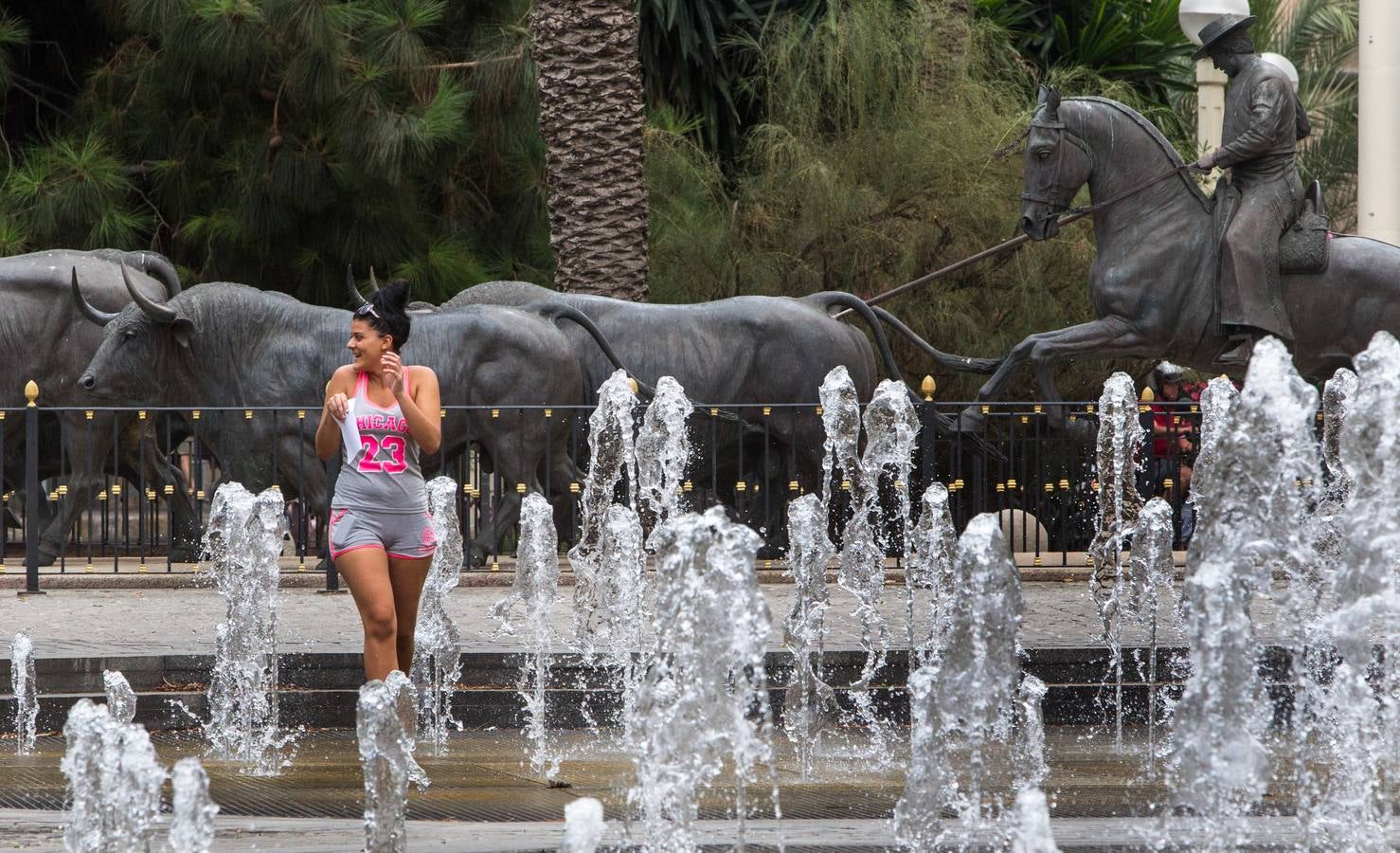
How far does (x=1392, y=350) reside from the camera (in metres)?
7.09

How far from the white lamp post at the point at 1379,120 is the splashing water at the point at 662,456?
6958mm

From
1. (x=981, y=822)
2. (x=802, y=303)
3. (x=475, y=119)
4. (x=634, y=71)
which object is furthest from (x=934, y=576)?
(x=475, y=119)

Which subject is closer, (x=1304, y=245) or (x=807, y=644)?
(x=807, y=644)

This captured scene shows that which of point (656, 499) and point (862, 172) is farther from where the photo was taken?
point (862, 172)

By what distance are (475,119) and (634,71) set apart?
299 cm

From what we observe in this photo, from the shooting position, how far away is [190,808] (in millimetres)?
4859

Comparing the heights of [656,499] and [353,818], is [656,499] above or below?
above

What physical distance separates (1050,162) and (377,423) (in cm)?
641

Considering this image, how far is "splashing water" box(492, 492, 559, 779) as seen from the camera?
7945mm

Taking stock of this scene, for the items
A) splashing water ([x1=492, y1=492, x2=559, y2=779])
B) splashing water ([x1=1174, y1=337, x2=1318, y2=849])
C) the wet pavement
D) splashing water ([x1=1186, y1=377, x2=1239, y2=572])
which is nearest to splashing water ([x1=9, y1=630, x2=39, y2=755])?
the wet pavement

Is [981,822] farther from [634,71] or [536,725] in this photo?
[634,71]

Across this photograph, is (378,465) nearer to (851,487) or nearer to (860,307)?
(851,487)

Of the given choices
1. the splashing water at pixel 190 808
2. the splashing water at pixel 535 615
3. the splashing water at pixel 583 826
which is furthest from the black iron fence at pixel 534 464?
the splashing water at pixel 583 826

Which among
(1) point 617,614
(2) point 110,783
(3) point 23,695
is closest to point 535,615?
(1) point 617,614
